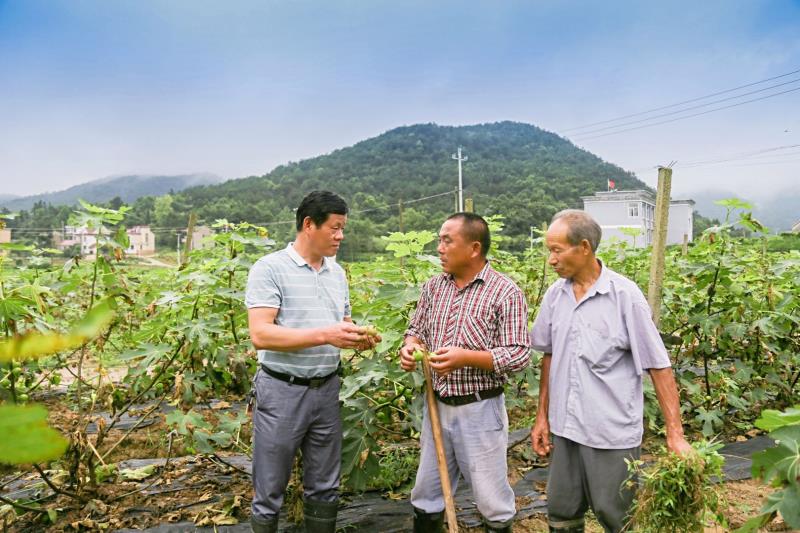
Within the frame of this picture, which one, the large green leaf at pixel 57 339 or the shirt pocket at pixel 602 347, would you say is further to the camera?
the shirt pocket at pixel 602 347

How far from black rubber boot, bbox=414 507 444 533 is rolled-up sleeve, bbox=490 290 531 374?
0.77 m

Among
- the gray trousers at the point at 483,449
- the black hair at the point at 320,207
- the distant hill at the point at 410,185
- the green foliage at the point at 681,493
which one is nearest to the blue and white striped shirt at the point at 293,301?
the black hair at the point at 320,207

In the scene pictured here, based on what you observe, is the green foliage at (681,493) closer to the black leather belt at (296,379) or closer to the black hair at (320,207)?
the black leather belt at (296,379)

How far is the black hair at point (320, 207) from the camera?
9.03 feet

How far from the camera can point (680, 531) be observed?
205 cm

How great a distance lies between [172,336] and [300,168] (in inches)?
2004

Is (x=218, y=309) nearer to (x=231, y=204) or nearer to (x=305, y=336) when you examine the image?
(x=305, y=336)

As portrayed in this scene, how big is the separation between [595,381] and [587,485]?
1.45 ft

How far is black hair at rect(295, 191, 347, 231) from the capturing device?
275 cm

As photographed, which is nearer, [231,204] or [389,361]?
[389,361]

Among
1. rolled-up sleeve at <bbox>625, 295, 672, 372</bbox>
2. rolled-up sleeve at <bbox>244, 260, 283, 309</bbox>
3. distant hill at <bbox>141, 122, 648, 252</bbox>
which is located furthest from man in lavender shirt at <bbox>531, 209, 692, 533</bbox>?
distant hill at <bbox>141, 122, 648, 252</bbox>

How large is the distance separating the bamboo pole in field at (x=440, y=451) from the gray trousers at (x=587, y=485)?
45 centimetres

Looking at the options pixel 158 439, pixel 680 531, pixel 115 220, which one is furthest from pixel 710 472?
pixel 158 439

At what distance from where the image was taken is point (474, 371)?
2631 mm
